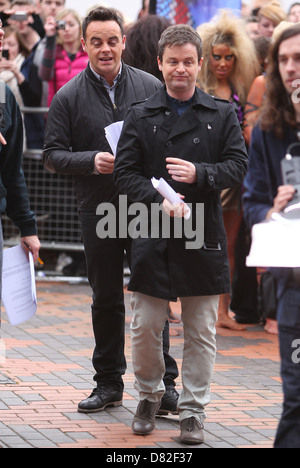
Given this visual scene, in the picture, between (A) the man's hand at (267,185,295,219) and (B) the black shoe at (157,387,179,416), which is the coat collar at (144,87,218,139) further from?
(B) the black shoe at (157,387,179,416)

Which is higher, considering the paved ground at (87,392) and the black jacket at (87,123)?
the black jacket at (87,123)

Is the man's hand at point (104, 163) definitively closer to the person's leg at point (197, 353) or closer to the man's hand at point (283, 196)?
the person's leg at point (197, 353)

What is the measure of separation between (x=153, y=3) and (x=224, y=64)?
1796mm

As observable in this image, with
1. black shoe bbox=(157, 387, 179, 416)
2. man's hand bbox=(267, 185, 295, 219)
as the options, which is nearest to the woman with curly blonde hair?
black shoe bbox=(157, 387, 179, 416)

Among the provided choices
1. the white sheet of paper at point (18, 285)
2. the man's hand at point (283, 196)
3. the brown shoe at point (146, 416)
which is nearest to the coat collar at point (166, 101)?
the white sheet of paper at point (18, 285)

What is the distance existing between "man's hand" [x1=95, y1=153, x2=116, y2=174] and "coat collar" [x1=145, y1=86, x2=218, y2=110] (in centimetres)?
42

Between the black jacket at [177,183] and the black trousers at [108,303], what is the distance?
0.60 m

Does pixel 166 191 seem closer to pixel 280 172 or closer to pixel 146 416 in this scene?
pixel 280 172

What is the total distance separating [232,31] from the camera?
27.1 feet

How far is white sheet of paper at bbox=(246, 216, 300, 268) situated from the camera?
385 cm

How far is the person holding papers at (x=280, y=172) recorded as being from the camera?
401 cm

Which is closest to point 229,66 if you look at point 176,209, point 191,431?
point 176,209
